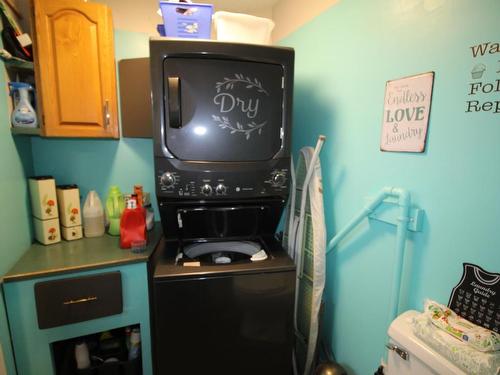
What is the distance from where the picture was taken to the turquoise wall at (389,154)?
31.6 inches

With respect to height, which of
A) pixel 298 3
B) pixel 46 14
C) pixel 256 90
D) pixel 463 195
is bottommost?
pixel 463 195

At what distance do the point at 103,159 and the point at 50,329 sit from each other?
1.04 metres

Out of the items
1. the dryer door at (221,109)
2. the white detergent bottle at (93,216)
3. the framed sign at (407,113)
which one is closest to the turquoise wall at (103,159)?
the white detergent bottle at (93,216)

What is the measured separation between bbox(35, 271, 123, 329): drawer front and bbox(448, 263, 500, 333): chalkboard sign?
1.45 m

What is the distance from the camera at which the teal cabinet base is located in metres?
1.17

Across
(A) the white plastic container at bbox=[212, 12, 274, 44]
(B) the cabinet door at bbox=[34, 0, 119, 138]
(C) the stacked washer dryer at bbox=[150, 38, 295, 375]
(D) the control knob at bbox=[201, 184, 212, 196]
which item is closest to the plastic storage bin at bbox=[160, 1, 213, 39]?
(A) the white plastic container at bbox=[212, 12, 274, 44]

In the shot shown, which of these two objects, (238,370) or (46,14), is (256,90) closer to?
(46,14)

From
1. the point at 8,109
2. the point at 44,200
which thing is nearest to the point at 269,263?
the point at 44,200

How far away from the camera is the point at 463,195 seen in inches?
33.3

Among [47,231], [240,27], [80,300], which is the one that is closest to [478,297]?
[240,27]

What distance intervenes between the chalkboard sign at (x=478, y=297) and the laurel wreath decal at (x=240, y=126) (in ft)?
3.13

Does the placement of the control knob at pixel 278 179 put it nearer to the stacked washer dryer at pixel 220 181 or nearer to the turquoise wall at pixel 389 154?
the stacked washer dryer at pixel 220 181

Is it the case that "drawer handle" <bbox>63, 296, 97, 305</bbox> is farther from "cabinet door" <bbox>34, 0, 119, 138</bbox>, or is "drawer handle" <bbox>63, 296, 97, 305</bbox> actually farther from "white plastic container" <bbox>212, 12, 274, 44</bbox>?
"white plastic container" <bbox>212, 12, 274, 44</bbox>

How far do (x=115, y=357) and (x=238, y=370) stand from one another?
0.83m
